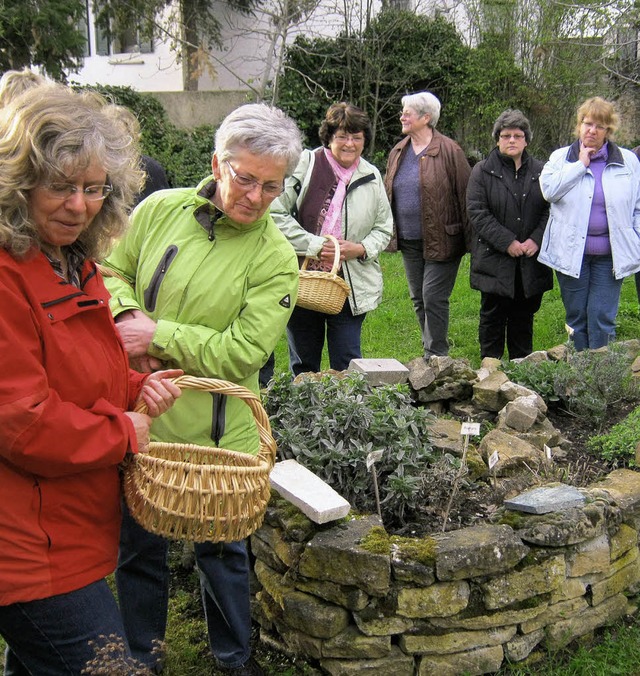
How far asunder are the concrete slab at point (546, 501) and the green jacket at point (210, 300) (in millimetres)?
1171

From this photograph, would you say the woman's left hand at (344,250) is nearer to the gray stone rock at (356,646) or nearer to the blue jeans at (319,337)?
the blue jeans at (319,337)

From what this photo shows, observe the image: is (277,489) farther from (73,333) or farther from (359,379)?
(73,333)

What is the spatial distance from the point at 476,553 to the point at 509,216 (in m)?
3.60

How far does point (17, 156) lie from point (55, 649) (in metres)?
1.15

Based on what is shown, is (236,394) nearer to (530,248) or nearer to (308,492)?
(308,492)

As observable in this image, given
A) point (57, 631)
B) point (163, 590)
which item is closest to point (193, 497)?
point (57, 631)

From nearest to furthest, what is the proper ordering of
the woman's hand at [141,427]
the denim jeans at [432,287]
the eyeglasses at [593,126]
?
1. the woman's hand at [141,427]
2. the eyeglasses at [593,126]
3. the denim jeans at [432,287]

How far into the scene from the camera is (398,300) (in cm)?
A: 853

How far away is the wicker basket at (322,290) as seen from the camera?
443 cm

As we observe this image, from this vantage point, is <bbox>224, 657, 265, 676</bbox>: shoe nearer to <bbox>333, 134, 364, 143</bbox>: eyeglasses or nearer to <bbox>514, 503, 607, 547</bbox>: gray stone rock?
<bbox>514, 503, 607, 547</bbox>: gray stone rock

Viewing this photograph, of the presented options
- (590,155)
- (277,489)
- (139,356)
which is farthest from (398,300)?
(139,356)

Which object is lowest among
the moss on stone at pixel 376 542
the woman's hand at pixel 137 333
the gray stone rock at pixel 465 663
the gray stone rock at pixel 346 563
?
the gray stone rock at pixel 465 663

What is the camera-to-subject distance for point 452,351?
6891 mm

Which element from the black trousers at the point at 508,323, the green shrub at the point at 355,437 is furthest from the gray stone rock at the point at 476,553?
the black trousers at the point at 508,323
